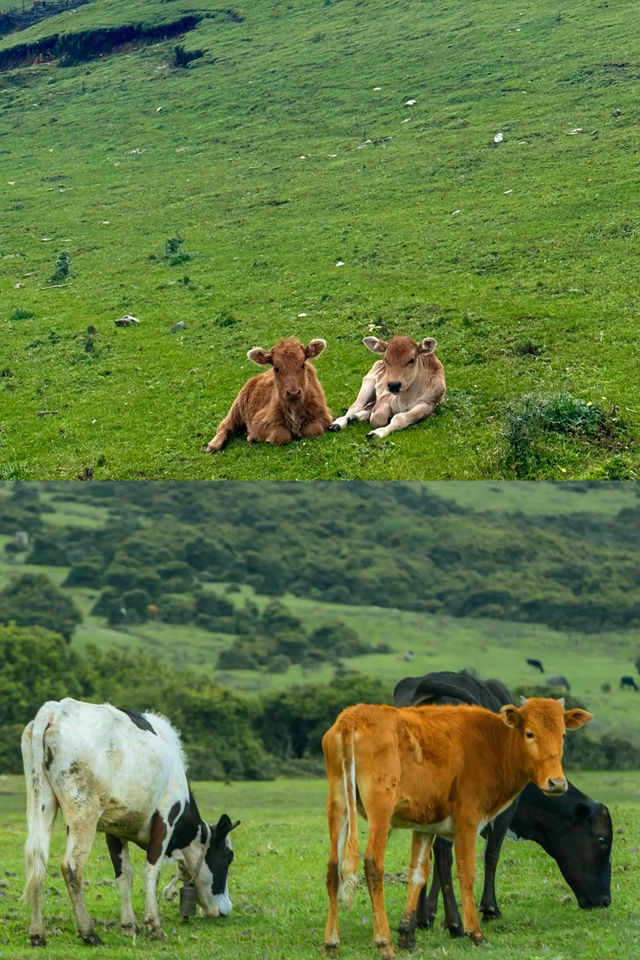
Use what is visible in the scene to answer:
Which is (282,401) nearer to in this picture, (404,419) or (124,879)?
(404,419)

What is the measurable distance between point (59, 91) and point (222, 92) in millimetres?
12201

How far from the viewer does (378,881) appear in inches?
296

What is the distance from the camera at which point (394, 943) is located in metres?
8.04

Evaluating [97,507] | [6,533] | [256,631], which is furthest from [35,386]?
[97,507]

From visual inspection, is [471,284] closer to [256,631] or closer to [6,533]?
[256,631]

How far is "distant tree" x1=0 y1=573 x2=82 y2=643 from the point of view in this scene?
4578 cm

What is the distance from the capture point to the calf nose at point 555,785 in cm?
797

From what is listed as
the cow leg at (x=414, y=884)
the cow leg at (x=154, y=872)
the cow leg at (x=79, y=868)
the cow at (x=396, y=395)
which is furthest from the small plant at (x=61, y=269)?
the cow leg at (x=414, y=884)

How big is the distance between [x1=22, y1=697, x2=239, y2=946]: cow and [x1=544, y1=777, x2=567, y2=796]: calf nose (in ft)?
9.84

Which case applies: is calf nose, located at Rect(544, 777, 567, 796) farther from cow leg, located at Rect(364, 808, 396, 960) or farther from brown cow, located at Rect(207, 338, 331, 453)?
brown cow, located at Rect(207, 338, 331, 453)

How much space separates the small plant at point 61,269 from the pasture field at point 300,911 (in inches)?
947

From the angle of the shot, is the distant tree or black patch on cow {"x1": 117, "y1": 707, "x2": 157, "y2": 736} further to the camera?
the distant tree

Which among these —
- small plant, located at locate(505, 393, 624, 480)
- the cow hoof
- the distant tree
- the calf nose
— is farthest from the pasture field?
the distant tree

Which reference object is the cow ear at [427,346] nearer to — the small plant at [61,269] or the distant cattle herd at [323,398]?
the distant cattle herd at [323,398]
